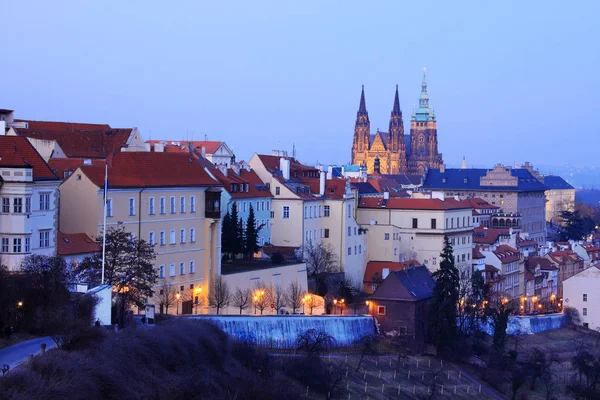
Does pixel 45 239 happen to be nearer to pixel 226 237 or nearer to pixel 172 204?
pixel 172 204

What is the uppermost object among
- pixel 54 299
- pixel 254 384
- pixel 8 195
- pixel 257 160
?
pixel 257 160

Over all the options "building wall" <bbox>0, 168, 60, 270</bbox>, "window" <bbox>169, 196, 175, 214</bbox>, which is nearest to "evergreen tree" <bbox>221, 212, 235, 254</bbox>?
"window" <bbox>169, 196, 175, 214</bbox>

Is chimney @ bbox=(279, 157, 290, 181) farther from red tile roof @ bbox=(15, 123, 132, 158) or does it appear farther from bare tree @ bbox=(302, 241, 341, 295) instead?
red tile roof @ bbox=(15, 123, 132, 158)

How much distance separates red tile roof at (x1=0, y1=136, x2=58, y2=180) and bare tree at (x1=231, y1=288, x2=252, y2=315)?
13.1 m

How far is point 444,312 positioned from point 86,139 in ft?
72.7

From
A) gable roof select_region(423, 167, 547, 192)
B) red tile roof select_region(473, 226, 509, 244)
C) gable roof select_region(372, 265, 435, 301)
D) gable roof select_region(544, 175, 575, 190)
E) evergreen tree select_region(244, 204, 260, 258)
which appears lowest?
gable roof select_region(372, 265, 435, 301)

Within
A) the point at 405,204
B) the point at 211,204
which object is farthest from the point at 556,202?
the point at 211,204

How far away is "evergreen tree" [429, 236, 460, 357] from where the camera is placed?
202 feet

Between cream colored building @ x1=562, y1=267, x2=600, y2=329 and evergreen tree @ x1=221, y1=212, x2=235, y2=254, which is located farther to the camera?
cream colored building @ x1=562, y1=267, x2=600, y2=329

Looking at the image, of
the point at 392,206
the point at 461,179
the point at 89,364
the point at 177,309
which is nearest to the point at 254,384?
the point at 89,364

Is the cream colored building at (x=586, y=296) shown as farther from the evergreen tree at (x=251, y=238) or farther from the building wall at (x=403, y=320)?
the evergreen tree at (x=251, y=238)

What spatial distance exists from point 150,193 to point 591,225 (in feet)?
374

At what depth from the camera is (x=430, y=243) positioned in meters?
80.3

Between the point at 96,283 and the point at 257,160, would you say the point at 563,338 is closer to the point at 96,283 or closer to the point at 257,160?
the point at 257,160
